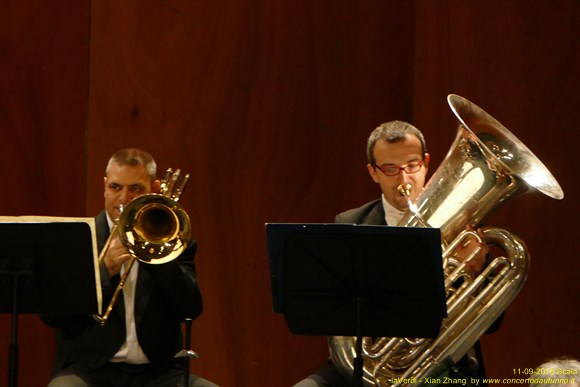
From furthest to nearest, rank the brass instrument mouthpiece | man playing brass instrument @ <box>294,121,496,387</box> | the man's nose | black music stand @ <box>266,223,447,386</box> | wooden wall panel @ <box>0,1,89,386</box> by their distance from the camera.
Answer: wooden wall panel @ <box>0,1,89,386</box> < the man's nose < man playing brass instrument @ <box>294,121,496,387</box> < the brass instrument mouthpiece < black music stand @ <box>266,223,447,386</box>

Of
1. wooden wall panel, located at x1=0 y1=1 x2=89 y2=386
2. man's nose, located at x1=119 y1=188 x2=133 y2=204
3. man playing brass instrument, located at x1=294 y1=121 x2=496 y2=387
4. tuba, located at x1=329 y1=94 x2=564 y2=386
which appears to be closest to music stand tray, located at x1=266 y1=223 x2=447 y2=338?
tuba, located at x1=329 y1=94 x2=564 y2=386

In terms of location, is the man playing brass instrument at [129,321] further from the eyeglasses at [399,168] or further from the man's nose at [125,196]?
the eyeglasses at [399,168]

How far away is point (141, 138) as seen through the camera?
17.3 feet

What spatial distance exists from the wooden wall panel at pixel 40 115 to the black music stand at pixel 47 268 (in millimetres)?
1374

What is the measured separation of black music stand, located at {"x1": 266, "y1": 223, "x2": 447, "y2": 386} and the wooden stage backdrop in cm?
154

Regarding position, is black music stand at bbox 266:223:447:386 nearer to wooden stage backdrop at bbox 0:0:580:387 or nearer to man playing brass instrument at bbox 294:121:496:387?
man playing brass instrument at bbox 294:121:496:387

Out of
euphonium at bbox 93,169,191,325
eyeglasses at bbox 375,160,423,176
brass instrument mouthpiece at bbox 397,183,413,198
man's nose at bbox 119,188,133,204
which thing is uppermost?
eyeglasses at bbox 375,160,423,176

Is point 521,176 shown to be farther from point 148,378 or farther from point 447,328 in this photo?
point 148,378

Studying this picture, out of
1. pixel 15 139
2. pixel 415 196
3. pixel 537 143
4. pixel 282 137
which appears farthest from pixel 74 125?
pixel 537 143

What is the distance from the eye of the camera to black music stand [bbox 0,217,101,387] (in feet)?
12.3

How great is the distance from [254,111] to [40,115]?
3.65 ft

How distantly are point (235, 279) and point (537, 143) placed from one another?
1726 millimetres

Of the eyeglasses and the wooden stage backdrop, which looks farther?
the wooden stage backdrop

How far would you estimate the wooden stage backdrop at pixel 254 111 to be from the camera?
4.98 m
